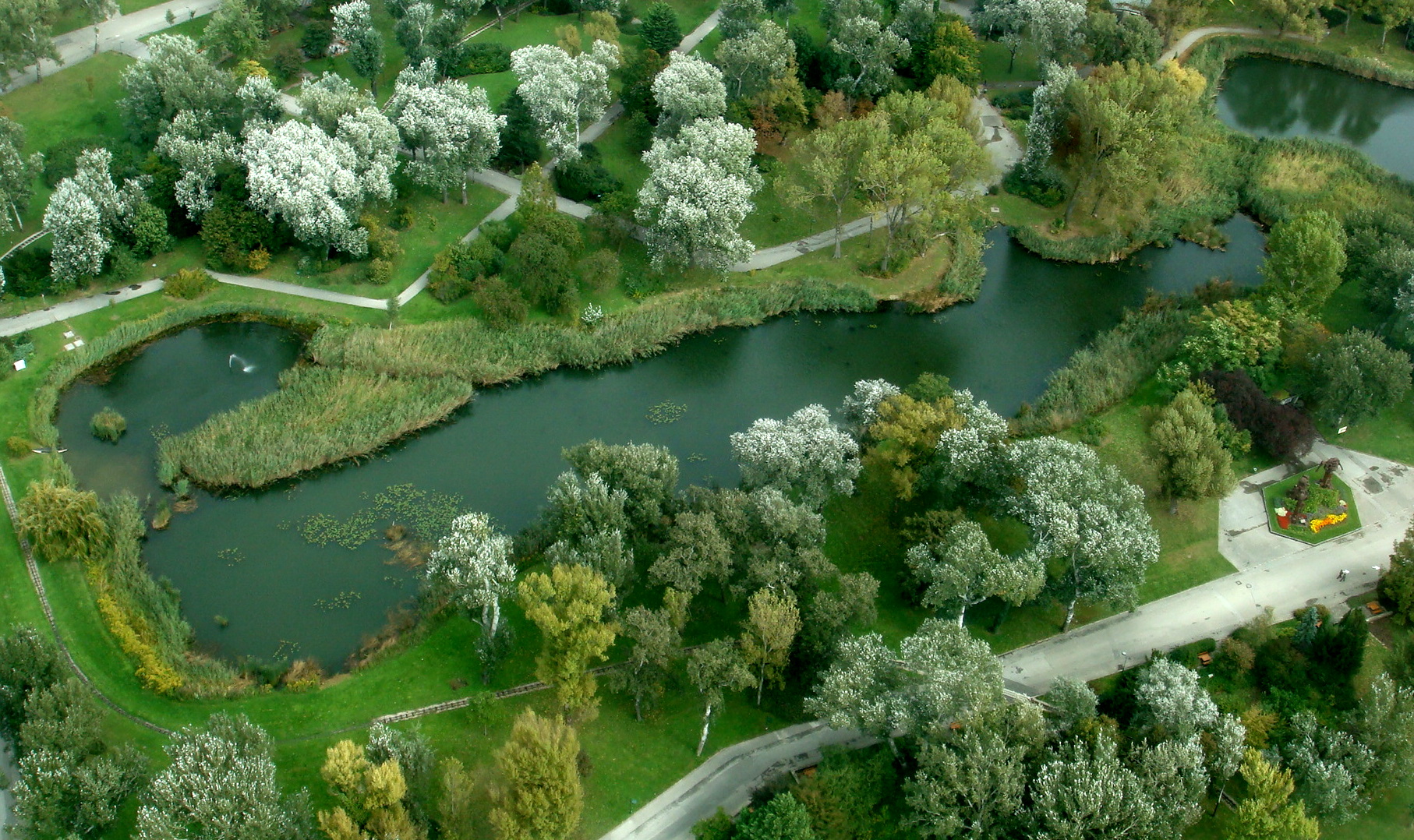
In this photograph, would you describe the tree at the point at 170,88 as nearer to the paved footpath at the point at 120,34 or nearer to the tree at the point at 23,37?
the tree at the point at 23,37

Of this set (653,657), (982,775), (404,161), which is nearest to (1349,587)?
(982,775)

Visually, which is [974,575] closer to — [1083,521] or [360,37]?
[1083,521]

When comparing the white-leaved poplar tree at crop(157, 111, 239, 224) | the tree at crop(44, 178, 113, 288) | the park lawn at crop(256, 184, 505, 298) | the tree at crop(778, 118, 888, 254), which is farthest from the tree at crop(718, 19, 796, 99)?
the tree at crop(44, 178, 113, 288)

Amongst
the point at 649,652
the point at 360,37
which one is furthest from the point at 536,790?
the point at 360,37

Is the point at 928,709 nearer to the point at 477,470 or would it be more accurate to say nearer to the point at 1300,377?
the point at 477,470

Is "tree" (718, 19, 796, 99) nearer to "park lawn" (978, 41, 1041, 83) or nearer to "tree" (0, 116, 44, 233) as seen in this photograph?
"park lawn" (978, 41, 1041, 83)

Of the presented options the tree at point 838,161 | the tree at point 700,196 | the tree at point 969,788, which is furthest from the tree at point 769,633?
the tree at point 838,161
